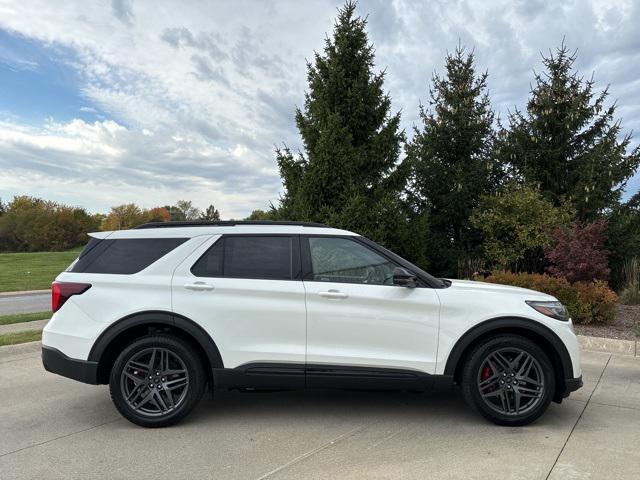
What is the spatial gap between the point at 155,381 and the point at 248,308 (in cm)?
104

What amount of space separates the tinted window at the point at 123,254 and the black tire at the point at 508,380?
111 inches

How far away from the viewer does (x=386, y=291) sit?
4332mm

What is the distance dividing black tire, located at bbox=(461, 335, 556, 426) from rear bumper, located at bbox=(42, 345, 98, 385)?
3.20 meters

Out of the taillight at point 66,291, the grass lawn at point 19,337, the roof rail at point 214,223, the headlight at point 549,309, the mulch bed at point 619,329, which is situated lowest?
the grass lawn at point 19,337

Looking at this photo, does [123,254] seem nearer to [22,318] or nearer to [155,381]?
[155,381]

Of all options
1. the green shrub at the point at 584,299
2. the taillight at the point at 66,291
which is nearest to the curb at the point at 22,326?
the taillight at the point at 66,291

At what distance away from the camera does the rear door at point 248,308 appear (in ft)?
14.1

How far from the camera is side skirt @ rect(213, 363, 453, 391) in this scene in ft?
13.9

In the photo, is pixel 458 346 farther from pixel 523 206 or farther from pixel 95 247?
pixel 523 206

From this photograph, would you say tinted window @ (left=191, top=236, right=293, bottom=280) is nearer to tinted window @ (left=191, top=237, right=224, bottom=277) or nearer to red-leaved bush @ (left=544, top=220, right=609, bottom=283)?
tinted window @ (left=191, top=237, right=224, bottom=277)

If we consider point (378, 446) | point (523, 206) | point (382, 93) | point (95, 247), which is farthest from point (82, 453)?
point (523, 206)

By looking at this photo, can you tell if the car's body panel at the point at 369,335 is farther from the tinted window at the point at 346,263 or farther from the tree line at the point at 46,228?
the tree line at the point at 46,228

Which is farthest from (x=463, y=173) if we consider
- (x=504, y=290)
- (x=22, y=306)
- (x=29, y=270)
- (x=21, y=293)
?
(x=29, y=270)

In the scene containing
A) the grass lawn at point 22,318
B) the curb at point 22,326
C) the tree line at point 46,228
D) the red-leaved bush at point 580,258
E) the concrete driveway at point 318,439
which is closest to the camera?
the concrete driveway at point 318,439
